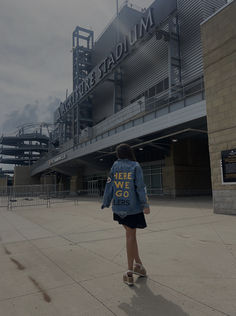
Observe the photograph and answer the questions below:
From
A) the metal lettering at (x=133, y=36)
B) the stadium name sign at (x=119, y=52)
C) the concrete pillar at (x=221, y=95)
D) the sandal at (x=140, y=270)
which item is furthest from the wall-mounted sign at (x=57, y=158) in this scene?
the sandal at (x=140, y=270)

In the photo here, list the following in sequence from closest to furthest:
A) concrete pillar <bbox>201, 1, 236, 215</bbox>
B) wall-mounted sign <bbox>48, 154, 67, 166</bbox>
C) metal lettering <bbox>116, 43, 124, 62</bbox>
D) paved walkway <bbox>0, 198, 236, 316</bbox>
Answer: paved walkway <bbox>0, 198, 236, 316</bbox>
concrete pillar <bbox>201, 1, 236, 215</bbox>
metal lettering <bbox>116, 43, 124, 62</bbox>
wall-mounted sign <bbox>48, 154, 67, 166</bbox>

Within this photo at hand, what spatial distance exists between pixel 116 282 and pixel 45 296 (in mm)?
955

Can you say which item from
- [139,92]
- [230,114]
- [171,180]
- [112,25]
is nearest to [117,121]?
[139,92]

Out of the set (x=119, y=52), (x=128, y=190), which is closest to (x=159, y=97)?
(x=119, y=52)

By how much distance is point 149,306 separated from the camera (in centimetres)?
269

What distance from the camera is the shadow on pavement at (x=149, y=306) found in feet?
8.36

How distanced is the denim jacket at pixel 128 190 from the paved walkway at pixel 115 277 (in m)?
1.03

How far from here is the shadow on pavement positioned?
2549mm

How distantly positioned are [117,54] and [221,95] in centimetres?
2115

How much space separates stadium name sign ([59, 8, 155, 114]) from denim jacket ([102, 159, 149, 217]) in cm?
2442

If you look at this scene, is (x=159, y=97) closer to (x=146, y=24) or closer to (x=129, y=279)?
(x=146, y=24)

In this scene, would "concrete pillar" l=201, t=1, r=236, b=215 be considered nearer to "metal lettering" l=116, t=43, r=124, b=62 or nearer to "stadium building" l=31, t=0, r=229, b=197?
"stadium building" l=31, t=0, r=229, b=197

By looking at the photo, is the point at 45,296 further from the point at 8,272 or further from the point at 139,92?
the point at 139,92

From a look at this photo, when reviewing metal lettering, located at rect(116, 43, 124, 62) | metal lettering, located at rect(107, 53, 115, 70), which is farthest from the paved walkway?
metal lettering, located at rect(107, 53, 115, 70)
